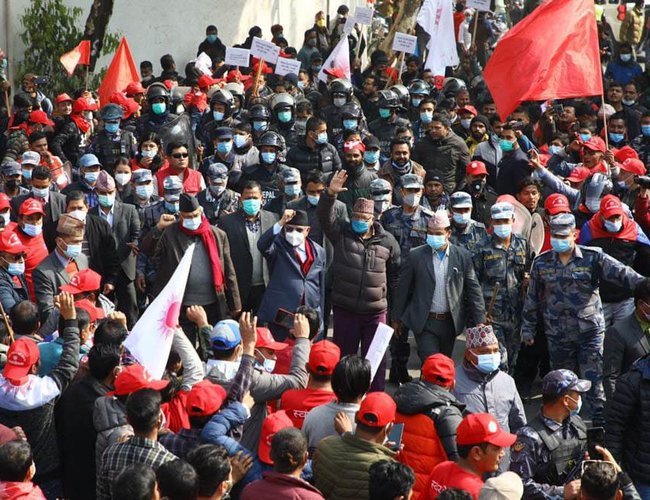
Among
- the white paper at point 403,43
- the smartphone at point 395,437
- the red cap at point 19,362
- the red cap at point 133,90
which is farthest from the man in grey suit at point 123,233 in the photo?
the white paper at point 403,43

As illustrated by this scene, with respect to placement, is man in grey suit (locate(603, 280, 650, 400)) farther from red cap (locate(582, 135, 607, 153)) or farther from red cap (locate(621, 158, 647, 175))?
red cap (locate(582, 135, 607, 153))

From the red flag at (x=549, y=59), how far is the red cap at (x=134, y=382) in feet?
18.6

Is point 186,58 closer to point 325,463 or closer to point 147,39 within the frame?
point 147,39

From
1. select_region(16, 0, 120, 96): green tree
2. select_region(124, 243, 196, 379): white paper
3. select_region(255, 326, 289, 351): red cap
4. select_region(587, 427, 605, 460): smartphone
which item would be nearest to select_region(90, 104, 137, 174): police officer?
select_region(255, 326, 289, 351): red cap

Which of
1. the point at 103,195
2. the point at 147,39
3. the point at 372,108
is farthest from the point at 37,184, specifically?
the point at 147,39

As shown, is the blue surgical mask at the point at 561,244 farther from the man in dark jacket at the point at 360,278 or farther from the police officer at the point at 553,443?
the police officer at the point at 553,443

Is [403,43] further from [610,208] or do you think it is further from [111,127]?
[610,208]

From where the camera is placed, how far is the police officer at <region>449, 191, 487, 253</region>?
36.7 feet

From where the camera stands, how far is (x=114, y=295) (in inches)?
482

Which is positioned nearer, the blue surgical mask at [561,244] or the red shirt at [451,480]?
the red shirt at [451,480]

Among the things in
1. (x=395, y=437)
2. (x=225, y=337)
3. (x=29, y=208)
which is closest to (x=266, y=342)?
(x=225, y=337)

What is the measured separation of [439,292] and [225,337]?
316 centimetres

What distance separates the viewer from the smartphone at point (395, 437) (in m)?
6.70

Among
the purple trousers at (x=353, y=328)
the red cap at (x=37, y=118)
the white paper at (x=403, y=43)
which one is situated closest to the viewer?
the purple trousers at (x=353, y=328)
